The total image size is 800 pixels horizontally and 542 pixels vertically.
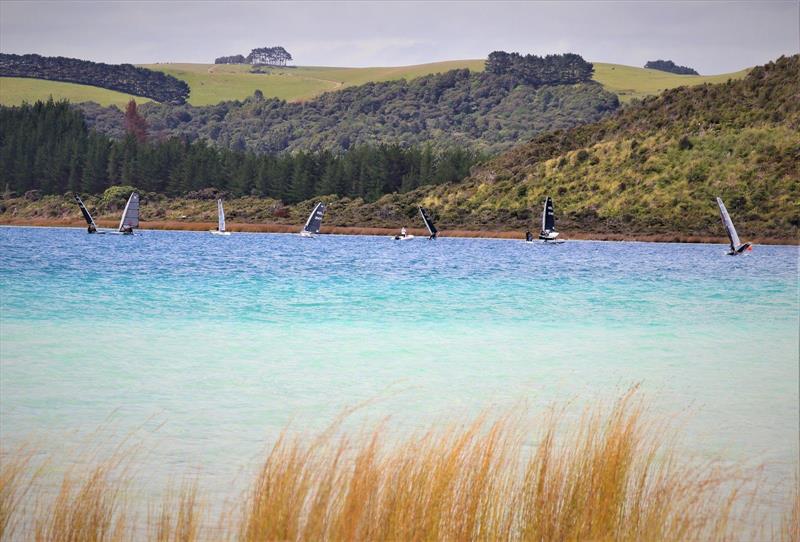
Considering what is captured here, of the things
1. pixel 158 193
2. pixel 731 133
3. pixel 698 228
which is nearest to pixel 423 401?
pixel 698 228

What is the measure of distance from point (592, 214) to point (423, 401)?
84.4m

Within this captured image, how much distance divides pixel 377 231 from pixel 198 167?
167ft

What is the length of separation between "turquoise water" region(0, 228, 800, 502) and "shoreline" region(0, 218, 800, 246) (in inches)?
1488

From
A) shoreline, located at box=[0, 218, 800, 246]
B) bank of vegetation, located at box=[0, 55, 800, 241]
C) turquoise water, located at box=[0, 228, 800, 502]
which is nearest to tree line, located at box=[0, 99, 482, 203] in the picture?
bank of vegetation, located at box=[0, 55, 800, 241]

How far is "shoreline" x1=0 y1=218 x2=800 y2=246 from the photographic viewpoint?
8944cm

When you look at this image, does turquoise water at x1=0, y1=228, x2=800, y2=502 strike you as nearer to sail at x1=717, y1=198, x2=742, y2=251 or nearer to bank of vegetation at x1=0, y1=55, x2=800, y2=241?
sail at x1=717, y1=198, x2=742, y2=251

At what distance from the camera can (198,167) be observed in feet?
509

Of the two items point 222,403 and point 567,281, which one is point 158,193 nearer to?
point 567,281

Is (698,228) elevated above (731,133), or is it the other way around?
(731,133)

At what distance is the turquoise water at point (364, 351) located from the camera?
1600 cm

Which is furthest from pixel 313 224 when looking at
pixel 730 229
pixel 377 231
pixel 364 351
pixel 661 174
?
pixel 364 351

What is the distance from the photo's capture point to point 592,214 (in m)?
100

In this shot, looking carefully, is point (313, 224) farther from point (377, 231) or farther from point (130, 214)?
point (377, 231)

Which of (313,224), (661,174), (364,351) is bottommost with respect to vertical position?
(313,224)
